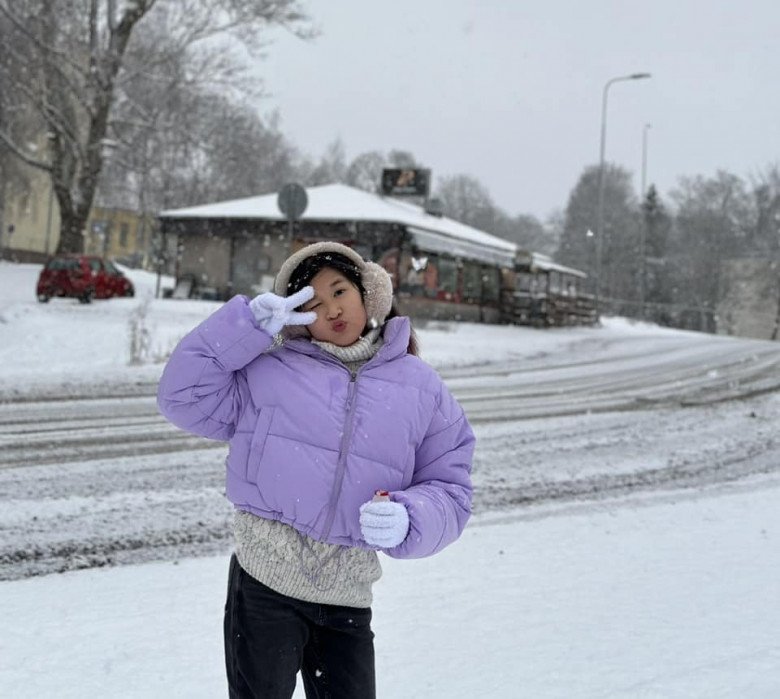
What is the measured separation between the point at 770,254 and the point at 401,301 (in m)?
42.6

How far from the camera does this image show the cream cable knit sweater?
2146 mm

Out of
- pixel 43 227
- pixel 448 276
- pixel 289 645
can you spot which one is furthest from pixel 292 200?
pixel 43 227

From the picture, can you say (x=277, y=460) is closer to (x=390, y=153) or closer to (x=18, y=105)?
(x=18, y=105)

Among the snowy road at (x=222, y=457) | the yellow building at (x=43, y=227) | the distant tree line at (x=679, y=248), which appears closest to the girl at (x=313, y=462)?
the snowy road at (x=222, y=457)

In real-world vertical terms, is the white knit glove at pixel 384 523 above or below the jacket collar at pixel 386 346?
below

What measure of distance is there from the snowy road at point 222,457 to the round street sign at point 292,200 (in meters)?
4.00

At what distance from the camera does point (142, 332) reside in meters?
14.1

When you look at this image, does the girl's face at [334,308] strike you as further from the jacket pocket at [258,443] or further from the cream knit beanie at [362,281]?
the jacket pocket at [258,443]

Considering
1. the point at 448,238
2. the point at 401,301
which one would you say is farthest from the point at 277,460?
the point at 448,238

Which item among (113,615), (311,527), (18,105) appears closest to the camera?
(311,527)

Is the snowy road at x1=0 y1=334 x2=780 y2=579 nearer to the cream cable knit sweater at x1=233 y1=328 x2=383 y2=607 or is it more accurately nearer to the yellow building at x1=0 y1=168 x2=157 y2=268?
the cream cable knit sweater at x1=233 y1=328 x2=383 y2=607

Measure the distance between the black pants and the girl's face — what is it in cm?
66

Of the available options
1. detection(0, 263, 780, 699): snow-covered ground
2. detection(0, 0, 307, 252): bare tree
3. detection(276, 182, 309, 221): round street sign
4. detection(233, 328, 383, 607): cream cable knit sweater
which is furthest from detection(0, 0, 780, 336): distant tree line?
detection(233, 328, 383, 607): cream cable knit sweater

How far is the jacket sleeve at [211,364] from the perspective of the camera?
7.17 feet
